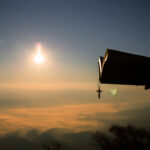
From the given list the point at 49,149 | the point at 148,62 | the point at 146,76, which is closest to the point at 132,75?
the point at 146,76

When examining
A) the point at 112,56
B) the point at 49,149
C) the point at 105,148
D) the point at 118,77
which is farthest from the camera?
the point at 49,149

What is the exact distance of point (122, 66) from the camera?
10.3 feet

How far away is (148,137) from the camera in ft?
120

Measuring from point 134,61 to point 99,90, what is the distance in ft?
12.5

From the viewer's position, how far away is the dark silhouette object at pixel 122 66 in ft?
8.98

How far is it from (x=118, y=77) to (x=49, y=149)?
162 feet

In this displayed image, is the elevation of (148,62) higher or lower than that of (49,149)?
higher

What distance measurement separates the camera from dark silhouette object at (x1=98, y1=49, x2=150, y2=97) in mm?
2738

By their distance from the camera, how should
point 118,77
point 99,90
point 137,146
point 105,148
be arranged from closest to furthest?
point 118,77 < point 99,90 < point 137,146 < point 105,148

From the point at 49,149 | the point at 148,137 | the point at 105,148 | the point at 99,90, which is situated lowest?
the point at 49,149

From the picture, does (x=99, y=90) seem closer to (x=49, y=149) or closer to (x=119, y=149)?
(x=119, y=149)

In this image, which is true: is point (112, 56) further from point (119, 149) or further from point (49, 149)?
point (49, 149)

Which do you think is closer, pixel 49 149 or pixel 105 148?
pixel 105 148

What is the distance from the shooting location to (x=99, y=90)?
649 centimetres
